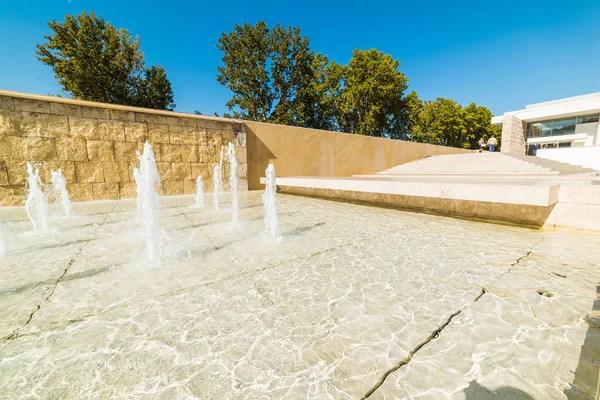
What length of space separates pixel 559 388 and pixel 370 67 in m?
26.5

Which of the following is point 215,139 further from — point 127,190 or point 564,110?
point 564,110

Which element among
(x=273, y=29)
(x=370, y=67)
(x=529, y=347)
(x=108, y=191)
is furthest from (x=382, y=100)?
(x=529, y=347)

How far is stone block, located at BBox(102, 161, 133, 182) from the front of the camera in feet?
21.4

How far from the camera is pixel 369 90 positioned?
23438 millimetres

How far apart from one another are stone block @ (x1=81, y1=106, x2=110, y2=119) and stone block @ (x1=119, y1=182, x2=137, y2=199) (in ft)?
5.79

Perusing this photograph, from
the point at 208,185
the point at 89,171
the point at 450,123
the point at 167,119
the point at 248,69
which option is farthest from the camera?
the point at 450,123

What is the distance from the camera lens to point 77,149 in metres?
6.10

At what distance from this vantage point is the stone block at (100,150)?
247 inches

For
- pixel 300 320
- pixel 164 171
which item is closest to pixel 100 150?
pixel 164 171

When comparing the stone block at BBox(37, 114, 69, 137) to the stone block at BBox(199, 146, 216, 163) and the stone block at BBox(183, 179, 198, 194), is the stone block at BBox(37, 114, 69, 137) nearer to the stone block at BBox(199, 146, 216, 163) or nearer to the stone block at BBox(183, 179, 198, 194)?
the stone block at BBox(183, 179, 198, 194)

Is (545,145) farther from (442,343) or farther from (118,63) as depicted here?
(118,63)

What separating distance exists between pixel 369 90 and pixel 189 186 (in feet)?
69.6

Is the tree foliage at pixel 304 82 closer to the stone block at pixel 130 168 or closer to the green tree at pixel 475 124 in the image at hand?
the green tree at pixel 475 124

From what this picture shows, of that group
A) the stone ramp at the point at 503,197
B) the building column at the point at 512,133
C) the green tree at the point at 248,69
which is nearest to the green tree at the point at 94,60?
the green tree at the point at 248,69
